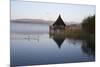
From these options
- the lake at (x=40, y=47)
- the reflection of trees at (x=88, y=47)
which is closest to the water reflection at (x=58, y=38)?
the lake at (x=40, y=47)

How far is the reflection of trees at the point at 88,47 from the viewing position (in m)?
3.08

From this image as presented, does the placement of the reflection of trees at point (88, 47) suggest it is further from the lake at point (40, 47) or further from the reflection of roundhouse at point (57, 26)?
the reflection of roundhouse at point (57, 26)

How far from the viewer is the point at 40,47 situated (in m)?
2.85

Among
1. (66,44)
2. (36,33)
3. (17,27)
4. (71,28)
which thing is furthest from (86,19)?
(17,27)

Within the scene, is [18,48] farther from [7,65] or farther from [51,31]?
[51,31]

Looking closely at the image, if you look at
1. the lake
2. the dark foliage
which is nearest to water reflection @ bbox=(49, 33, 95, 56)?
the lake

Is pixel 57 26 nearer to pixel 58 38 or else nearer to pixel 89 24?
pixel 58 38

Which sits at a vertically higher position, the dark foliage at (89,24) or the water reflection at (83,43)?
the dark foliage at (89,24)

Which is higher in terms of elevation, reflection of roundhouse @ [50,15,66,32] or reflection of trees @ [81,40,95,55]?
reflection of roundhouse @ [50,15,66,32]

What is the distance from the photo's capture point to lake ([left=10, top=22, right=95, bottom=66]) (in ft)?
8.93

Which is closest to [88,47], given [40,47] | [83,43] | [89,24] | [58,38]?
[83,43]

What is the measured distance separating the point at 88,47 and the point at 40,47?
0.78 m

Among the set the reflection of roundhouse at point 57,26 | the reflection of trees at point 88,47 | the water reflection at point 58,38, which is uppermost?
the reflection of roundhouse at point 57,26

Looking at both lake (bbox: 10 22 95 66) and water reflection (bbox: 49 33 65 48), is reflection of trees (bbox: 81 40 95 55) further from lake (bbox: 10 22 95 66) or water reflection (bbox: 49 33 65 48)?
water reflection (bbox: 49 33 65 48)
